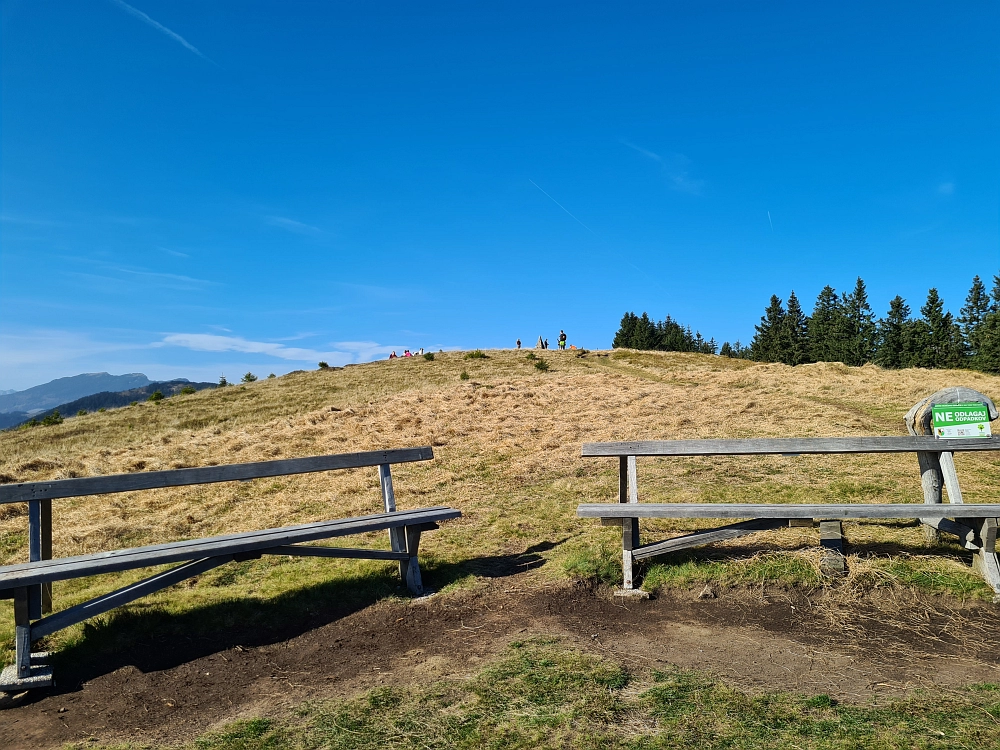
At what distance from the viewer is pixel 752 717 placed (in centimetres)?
361

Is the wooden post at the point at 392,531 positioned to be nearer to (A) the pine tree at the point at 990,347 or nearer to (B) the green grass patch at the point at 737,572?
(B) the green grass patch at the point at 737,572

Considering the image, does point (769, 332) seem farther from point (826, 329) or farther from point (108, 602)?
point (108, 602)

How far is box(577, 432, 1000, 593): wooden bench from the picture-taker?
5520mm

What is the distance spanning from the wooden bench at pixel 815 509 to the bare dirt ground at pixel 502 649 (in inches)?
19.9

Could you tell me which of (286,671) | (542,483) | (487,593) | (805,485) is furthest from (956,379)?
(286,671)

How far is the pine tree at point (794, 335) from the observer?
82500 mm

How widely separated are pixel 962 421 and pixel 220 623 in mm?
7063

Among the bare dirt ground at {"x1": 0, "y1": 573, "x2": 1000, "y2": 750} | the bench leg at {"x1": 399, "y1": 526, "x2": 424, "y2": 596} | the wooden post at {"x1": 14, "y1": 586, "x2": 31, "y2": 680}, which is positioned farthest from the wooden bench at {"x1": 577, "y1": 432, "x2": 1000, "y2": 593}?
the wooden post at {"x1": 14, "y1": 586, "x2": 31, "y2": 680}

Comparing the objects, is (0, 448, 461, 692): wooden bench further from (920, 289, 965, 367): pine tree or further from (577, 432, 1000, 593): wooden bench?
(920, 289, 965, 367): pine tree

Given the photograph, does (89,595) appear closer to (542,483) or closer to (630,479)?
(630,479)

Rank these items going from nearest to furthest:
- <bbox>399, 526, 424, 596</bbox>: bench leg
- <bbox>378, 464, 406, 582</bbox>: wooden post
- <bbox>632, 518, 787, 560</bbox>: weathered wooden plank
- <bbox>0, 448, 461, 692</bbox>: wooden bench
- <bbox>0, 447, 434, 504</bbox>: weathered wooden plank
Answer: <bbox>0, 448, 461, 692</bbox>: wooden bench → <bbox>0, 447, 434, 504</bbox>: weathered wooden plank → <bbox>632, 518, 787, 560</bbox>: weathered wooden plank → <bbox>399, 526, 424, 596</bbox>: bench leg → <bbox>378, 464, 406, 582</bbox>: wooden post

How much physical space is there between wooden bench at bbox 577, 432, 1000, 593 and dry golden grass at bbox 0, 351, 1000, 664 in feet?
1.69

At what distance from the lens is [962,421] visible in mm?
5953

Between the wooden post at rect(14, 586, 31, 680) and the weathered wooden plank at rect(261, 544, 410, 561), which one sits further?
the weathered wooden plank at rect(261, 544, 410, 561)
